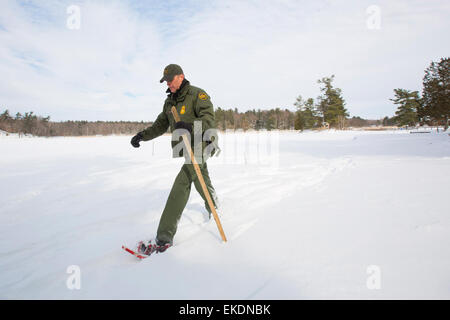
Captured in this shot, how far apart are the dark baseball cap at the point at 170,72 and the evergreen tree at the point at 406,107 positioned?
5865cm

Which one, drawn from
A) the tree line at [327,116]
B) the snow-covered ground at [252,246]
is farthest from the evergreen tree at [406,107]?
the snow-covered ground at [252,246]

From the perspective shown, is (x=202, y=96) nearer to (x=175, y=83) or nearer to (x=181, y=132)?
(x=175, y=83)

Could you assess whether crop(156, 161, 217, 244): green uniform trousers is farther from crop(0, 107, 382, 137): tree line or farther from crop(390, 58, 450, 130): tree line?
crop(0, 107, 382, 137): tree line

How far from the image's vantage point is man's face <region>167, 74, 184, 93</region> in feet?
8.71

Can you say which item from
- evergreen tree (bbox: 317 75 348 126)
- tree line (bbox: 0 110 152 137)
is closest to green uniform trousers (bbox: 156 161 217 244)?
evergreen tree (bbox: 317 75 348 126)

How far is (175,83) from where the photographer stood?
2672mm

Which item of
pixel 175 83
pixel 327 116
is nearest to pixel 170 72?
pixel 175 83

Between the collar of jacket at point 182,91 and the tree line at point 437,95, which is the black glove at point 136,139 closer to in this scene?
the collar of jacket at point 182,91

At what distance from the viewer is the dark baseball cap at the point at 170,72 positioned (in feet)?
8.61

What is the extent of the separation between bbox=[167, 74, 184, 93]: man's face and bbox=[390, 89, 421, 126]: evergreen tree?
58.6 meters
